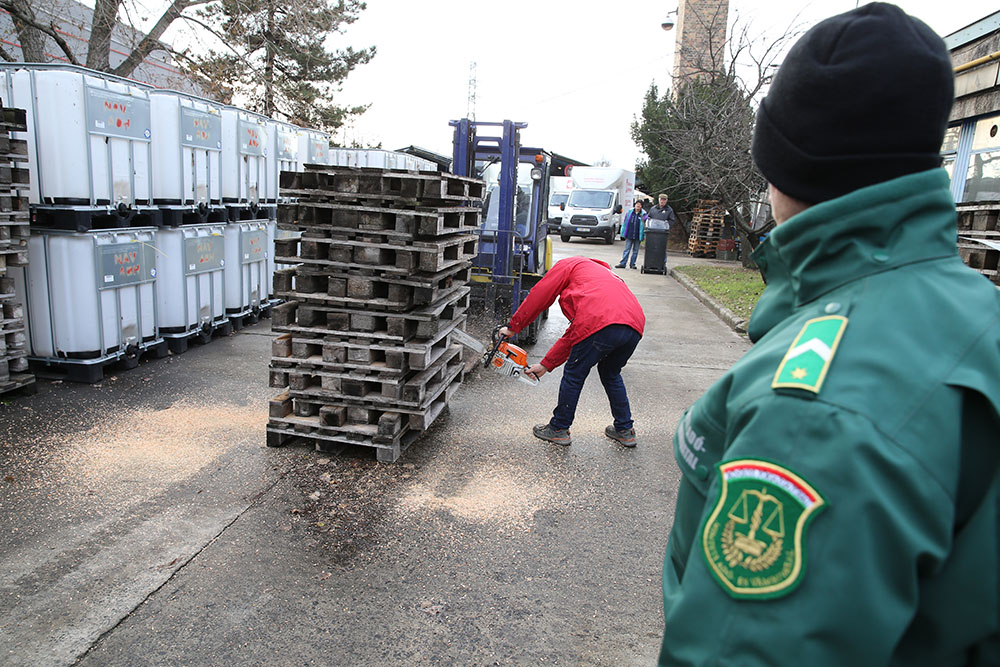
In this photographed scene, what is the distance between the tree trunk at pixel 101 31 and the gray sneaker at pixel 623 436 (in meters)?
12.5

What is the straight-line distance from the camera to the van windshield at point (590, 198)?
93.9 ft

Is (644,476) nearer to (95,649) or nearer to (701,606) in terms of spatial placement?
(95,649)

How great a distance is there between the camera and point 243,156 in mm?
8906

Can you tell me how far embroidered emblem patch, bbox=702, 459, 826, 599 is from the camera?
97 cm

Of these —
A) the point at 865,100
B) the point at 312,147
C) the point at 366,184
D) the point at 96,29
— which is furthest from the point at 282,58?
the point at 865,100

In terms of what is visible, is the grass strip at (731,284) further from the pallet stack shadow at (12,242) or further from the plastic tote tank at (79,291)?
the pallet stack shadow at (12,242)

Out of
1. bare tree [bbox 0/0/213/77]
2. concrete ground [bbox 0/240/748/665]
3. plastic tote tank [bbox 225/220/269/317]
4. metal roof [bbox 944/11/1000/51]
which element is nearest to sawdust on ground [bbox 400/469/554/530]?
concrete ground [bbox 0/240/748/665]

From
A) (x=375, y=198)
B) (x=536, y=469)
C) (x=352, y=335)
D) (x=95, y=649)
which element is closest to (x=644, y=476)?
(x=536, y=469)

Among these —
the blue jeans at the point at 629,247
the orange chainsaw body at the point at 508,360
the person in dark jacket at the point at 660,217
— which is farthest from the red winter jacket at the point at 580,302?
the blue jeans at the point at 629,247

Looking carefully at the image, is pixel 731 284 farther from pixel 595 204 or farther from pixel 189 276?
pixel 595 204

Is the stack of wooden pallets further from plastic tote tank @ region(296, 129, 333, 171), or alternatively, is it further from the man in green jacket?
the man in green jacket

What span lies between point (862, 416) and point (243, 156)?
30.3 ft

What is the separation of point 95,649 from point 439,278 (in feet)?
10.8

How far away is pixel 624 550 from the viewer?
4.13 meters
